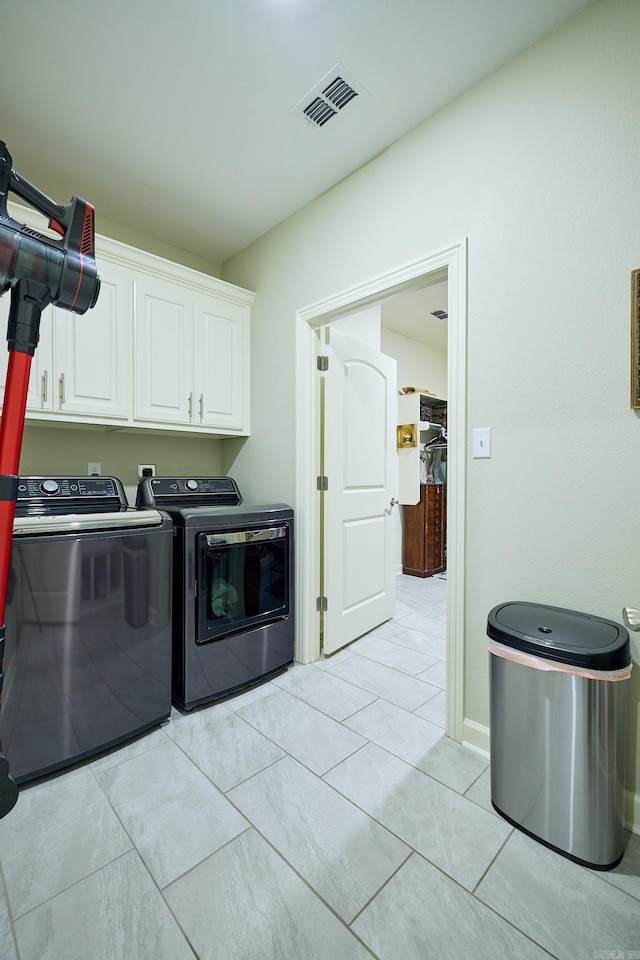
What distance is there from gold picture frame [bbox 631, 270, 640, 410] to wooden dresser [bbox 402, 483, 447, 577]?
346cm

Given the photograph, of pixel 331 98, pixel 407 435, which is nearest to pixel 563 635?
pixel 331 98

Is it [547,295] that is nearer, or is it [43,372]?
[547,295]

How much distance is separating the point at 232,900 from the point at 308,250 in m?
2.81

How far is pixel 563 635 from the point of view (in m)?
1.30

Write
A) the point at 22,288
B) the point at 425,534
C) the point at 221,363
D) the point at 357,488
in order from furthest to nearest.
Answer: the point at 425,534 → the point at 357,488 → the point at 221,363 → the point at 22,288

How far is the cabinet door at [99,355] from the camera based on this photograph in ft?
6.86

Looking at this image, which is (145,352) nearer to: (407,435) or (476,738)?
(476,738)

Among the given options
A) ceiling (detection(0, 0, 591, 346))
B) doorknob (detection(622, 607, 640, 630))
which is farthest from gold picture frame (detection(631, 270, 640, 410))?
ceiling (detection(0, 0, 591, 346))

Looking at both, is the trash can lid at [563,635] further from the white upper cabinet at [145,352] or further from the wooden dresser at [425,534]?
the wooden dresser at [425,534]

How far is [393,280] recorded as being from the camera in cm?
202

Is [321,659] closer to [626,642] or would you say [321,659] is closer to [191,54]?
[626,642]

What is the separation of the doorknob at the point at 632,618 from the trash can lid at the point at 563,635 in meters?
0.05

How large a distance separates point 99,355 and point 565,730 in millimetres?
2516

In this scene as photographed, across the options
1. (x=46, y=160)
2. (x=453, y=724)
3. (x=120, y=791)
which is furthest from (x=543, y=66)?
(x=120, y=791)
